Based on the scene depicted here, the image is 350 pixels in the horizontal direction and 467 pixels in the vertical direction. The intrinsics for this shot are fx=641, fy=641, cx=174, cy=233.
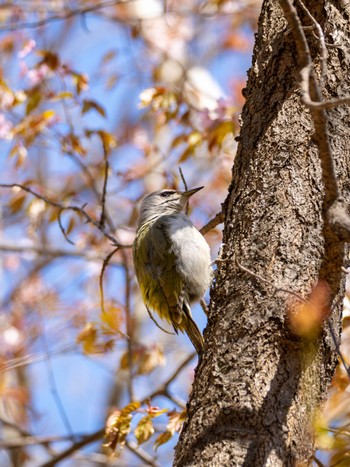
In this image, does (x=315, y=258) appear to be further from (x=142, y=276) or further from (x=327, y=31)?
(x=142, y=276)

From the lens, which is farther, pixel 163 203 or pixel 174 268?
pixel 163 203

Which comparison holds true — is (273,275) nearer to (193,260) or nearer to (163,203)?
(193,260)

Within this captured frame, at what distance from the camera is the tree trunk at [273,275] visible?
2.40 m

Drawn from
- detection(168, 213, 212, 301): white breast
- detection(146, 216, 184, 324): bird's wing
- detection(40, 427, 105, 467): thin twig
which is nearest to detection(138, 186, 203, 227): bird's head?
detection(146, 216, 184, 324): bird's wing

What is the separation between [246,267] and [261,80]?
95 centimetres

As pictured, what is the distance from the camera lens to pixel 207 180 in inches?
390

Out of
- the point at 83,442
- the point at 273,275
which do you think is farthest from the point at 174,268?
the point at 273,275

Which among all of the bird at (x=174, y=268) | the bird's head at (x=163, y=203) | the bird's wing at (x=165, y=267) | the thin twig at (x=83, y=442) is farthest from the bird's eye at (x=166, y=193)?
the thin twig at (x=83, y=442)

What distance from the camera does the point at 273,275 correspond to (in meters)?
2.62

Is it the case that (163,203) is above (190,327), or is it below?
above

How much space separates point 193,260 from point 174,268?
0.17 m

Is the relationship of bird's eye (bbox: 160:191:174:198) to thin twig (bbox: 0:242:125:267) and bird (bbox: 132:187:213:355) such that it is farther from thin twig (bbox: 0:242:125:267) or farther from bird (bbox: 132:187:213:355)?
thin twig (bbox: 0:242:125:267)

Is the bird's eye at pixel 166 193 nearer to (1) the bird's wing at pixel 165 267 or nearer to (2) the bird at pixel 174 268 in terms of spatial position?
(2) the bird at pixel 174 268

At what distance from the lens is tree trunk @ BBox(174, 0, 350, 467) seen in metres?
2.40
